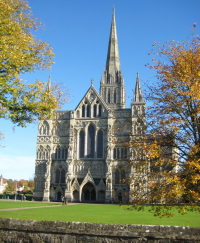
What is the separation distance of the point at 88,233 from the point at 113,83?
54921 millimetres

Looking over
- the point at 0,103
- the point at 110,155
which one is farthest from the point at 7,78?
the point at 110,155

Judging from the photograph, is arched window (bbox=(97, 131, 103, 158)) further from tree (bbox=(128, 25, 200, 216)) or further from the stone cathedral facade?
tree (bbox=(128, 25, 200, 216))

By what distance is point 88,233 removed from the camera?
9398 mm

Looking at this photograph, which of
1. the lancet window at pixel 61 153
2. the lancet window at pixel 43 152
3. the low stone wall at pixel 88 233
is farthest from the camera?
the lancet window at pixel 61 153

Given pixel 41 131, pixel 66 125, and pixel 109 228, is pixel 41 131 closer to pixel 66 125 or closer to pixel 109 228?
pixel 66 125

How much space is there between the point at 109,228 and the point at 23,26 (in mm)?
11964

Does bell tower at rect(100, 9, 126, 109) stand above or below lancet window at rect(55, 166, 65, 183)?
above

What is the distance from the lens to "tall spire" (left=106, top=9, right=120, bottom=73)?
65.4 meters

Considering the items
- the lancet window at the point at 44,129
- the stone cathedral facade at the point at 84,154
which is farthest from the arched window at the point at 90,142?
the lancet window at the point at 44,129

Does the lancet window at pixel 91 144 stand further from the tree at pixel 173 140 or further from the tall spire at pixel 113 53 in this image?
the tree at pixel 173 140

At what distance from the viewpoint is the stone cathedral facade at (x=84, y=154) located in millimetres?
49688

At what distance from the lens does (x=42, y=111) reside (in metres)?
15.1

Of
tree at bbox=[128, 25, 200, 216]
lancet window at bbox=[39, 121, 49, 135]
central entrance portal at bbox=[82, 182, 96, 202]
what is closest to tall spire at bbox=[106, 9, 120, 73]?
lancet window at bbox=[39, 121, 49, 135]

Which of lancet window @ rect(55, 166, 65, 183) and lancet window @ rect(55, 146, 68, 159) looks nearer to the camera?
lancet window @ rect(55, 166, 65, 183)
